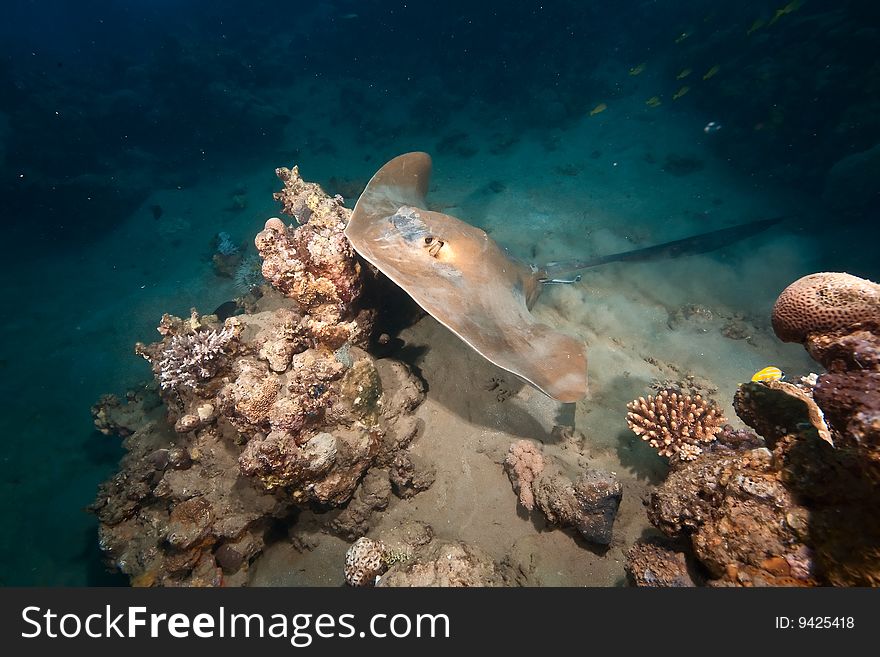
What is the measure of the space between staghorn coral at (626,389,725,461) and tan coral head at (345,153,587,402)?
3.92 ft

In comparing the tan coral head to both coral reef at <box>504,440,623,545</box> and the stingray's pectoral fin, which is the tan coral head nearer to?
the stingray's pectoral fin

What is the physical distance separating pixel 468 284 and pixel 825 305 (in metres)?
2.76

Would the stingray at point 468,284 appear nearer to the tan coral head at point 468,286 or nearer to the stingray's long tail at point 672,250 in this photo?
the tan coral head at point 468,286

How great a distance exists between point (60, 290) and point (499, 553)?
1641cm

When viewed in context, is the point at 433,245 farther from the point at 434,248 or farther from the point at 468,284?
the point at 468,284

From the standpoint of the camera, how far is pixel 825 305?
273 centimetres

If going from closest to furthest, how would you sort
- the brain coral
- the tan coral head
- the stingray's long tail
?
the brain coral
the tan coral head
the stingray's long tail

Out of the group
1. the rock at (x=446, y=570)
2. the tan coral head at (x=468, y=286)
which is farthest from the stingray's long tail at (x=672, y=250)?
the rock at (x=446, y=570)

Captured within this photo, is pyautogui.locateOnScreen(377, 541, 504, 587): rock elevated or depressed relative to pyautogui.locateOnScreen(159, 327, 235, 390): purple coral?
depressed

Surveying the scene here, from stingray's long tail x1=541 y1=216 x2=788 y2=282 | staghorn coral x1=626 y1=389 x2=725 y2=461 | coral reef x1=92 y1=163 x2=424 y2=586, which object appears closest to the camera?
coral reef x1=92 y1=163 x2=424 y2=586

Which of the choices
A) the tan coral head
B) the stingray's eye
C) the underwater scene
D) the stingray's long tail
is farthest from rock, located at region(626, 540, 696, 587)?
the stingray's long tail

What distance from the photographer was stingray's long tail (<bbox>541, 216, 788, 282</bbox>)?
609cm

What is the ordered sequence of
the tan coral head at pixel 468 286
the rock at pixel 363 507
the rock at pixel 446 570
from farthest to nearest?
the rock at pixel 363 507, the tan coral head at pixel 468 286, the rock at pixel 446 570

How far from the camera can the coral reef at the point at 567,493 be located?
330 centimetres
